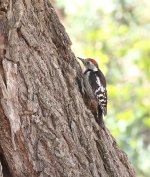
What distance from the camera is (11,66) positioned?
3463 mm

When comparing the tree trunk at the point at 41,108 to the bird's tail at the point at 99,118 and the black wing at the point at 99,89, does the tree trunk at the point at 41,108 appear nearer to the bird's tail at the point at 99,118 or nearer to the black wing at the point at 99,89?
the bird's tail at the point at 99,118

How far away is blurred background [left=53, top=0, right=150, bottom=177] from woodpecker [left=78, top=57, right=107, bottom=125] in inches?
147

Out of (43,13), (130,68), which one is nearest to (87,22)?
(130,68)

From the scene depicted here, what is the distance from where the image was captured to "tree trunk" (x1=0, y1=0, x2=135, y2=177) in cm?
344

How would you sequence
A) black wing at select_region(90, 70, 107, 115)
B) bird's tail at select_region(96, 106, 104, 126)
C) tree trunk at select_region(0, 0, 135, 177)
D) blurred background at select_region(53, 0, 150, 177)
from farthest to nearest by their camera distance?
blurred background at select_region(53, 0, 150, 177) → black wing at select_region(90, 70, 107, 115) → bird's tail at select_region(96, 106, 104, 126) → tree trunk at select_region(0, 0, 135, 177)

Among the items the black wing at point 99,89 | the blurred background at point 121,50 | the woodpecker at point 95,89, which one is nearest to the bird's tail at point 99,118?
the woodpecker at point 95,89

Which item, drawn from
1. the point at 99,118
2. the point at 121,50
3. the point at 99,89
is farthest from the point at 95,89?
the point at 121,50

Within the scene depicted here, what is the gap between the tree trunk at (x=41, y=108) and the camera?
3.44 metres

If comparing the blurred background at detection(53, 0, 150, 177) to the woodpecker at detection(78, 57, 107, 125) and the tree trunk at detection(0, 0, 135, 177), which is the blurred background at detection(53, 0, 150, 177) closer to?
the woodpecker at detection(78, 57, 107, 125)

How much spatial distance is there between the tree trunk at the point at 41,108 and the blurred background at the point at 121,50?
4.98 meters

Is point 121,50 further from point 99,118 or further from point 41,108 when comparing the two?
point 41,108

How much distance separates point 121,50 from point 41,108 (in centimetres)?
634

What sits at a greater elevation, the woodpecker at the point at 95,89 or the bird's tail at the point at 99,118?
the woodpecker at the point at 95,89

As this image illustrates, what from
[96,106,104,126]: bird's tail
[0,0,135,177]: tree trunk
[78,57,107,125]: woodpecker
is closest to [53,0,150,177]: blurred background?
[78,57,107,125]: woodpecker
